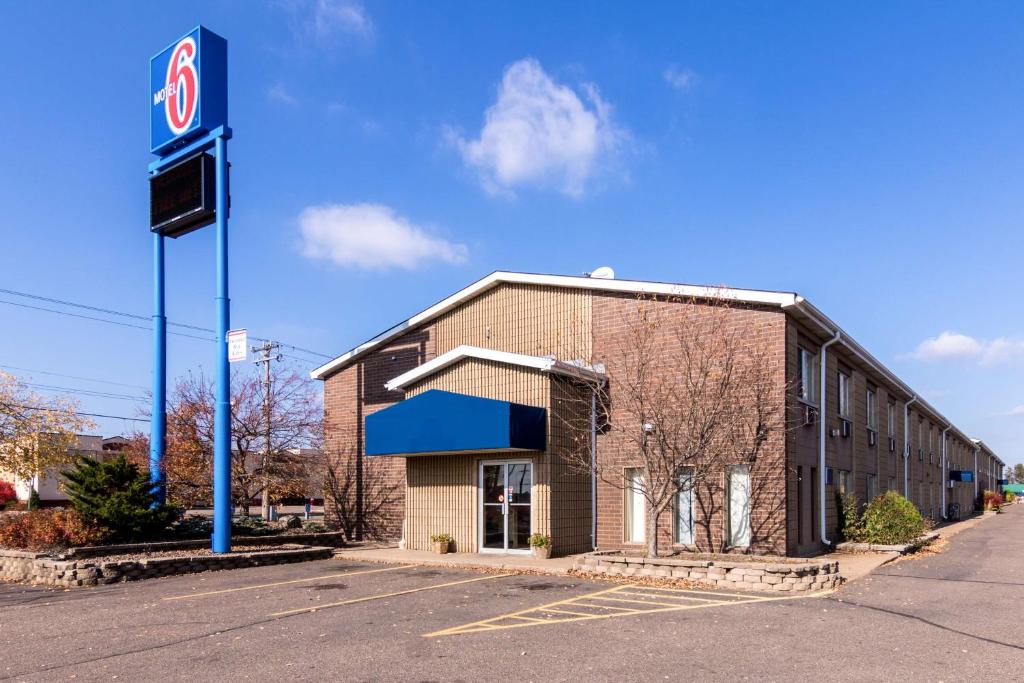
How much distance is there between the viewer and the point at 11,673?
27.8 feet

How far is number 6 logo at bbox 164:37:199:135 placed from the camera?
19812 mm

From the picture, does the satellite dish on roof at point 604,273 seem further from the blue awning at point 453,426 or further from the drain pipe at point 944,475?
the drain pipe at point 944,475

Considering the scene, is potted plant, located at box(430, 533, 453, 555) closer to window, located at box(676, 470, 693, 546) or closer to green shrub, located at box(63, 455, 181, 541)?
window, located at box(676, 470, 693, 546)

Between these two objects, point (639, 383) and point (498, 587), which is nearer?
point (498, 587)

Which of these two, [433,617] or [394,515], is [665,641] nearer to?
[433,617]

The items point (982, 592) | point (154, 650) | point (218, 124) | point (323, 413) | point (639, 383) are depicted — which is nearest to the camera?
point (154, 650)

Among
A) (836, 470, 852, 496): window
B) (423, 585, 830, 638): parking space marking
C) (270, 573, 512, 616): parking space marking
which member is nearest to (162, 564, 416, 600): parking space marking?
(270, 573, 512, 616): parking space marking

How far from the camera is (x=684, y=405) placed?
1683 centimetres

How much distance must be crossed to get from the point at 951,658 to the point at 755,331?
9719 millimetres

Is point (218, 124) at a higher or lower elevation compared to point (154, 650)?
higher

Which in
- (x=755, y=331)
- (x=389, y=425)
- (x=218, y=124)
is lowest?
(x=389, y=425)

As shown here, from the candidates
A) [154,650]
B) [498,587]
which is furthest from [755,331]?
[154,650]

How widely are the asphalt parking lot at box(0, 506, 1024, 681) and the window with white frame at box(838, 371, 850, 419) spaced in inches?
301

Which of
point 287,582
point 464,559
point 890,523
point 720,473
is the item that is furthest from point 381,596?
point 890,523
